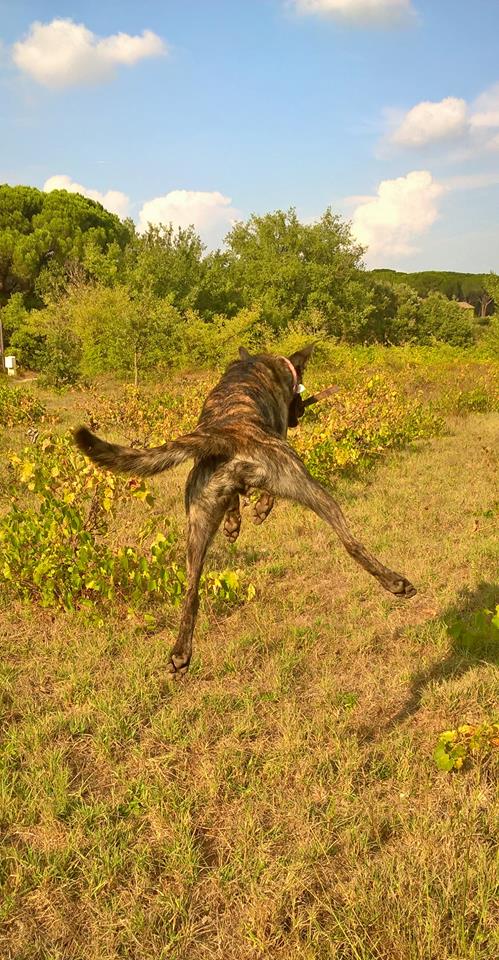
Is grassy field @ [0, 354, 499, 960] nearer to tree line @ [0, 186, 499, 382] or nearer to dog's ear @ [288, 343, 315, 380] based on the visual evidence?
dog's ear @ [288, 343, 315, 380]

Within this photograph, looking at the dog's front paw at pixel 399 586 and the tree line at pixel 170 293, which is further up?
the tree line at pixel 170 293

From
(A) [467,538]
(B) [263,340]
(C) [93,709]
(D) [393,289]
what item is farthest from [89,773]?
(D) [393,289]

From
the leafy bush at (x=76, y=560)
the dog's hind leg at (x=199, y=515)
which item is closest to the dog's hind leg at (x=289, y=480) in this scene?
the dog's hind leg at (x=199, y=515)

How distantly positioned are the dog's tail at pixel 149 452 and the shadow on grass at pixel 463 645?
1.83 metres

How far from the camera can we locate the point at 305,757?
3342 millimetres

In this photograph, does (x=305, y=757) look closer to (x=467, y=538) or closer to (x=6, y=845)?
(x=6, y=845)

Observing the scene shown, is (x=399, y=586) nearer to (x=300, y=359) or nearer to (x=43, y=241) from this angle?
(x=300, y=359)

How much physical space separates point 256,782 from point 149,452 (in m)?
1.86

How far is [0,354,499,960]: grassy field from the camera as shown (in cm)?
238

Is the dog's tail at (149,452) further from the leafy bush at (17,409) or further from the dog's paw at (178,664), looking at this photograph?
the leafy bush at (17,409)

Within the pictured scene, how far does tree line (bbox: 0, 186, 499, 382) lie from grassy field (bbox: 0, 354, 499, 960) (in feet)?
52.1


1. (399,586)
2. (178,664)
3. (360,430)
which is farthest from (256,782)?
(360,430)

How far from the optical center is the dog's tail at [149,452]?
8.84ft

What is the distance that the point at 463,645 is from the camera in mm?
4551
